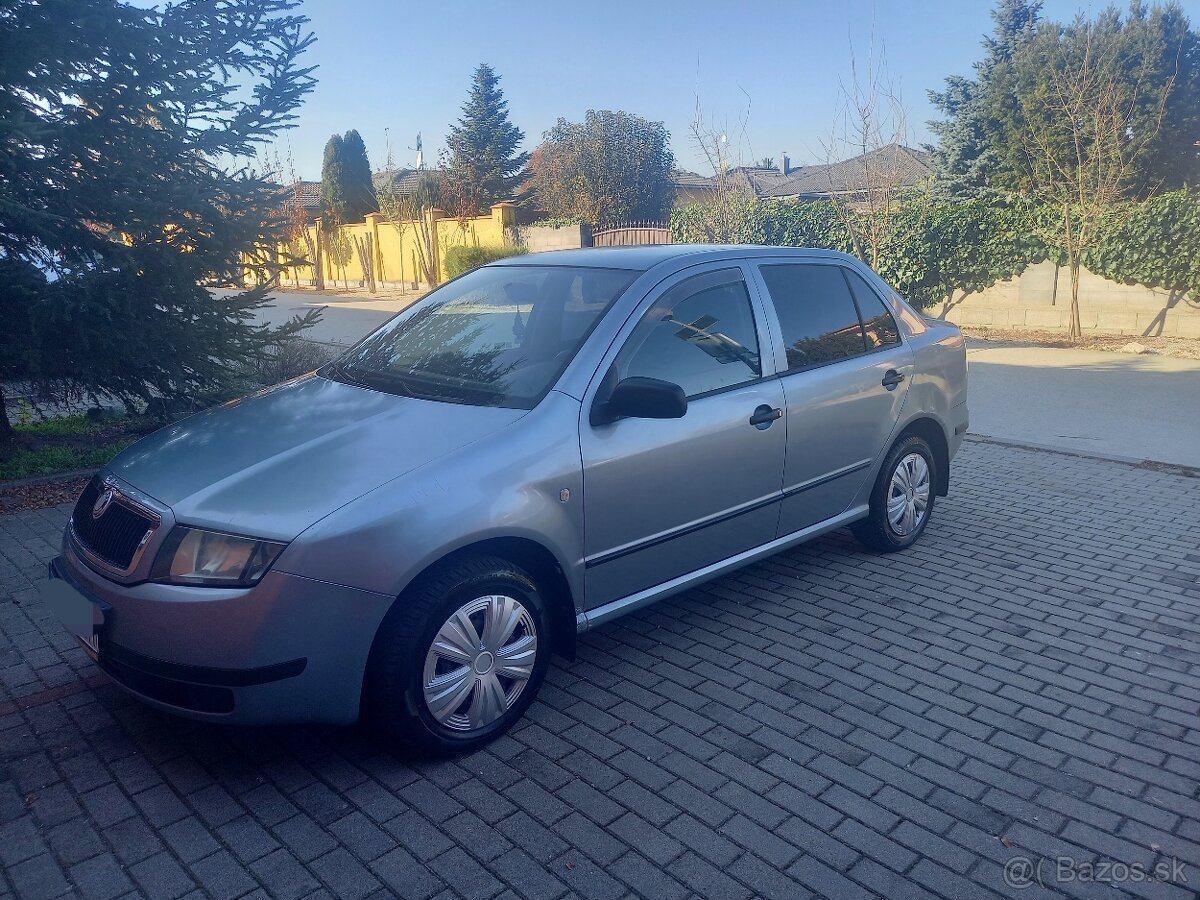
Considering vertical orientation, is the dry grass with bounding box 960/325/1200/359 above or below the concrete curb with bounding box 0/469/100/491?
below

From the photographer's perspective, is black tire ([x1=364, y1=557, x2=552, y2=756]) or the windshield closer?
black tire ([x1=364, y1=557, x2=552, y2=756])

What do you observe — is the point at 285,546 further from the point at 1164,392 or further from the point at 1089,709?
the point at 1164,392

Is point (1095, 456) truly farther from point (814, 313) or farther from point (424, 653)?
point (424, 653)

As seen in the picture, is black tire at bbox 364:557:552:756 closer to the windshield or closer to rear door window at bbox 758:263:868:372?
the windshield

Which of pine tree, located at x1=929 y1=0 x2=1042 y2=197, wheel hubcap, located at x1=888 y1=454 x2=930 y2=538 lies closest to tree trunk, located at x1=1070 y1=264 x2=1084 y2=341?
pine tree, located at x1=929 y1=0 x2=1042 y2=197

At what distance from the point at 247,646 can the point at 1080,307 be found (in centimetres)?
1619

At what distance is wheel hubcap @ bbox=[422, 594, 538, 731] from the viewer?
10.1 ft

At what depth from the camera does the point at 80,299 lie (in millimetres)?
6605

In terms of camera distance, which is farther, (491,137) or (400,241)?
(491,137)

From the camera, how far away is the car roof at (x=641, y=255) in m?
4.12

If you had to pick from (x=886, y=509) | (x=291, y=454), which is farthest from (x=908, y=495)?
(x=291, y=454)

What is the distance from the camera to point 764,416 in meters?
4.12

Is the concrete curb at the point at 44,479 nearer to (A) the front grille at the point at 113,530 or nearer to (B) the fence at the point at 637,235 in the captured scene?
(A) the front grille at the point at 113,530

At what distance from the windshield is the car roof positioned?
73 millimetres
